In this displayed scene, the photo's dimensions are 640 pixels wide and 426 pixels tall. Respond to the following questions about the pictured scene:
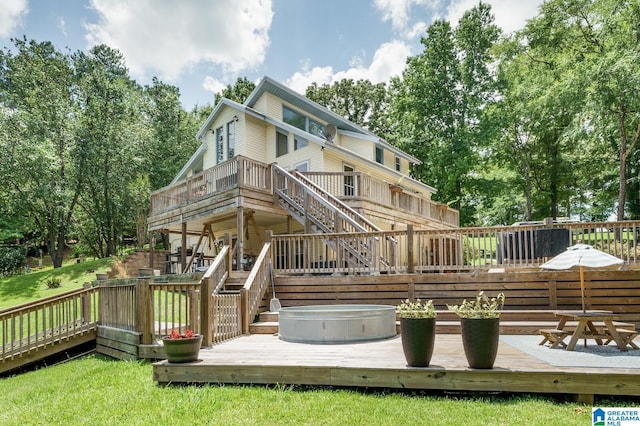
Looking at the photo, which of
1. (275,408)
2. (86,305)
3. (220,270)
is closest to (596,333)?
(275,408)

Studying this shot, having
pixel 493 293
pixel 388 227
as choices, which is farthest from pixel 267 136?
pixel 493 293

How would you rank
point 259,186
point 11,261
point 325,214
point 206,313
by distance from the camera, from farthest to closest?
point 11,261 → point 259,186 → point 325,214 → point 206,313

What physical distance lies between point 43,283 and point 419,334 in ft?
67.9

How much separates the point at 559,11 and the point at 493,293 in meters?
19.8

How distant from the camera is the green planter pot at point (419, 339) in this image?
465 cm

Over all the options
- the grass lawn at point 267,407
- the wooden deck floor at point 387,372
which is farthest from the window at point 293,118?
the grass lawn at point 267,407

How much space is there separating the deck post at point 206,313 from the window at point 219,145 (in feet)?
47.6

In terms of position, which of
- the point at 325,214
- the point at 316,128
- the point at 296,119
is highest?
the point at 296,119

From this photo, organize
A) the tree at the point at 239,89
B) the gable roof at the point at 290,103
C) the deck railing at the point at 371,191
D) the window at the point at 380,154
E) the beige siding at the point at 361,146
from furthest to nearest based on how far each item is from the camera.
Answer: the tree at the point at 239,89 < the window at the point at 380,154 < the beige siding at the point at 361,146 < the gable roof at the point at 290,103 < the deck railing at the point at 371,191

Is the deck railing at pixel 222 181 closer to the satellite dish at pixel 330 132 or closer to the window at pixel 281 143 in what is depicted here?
the window at pixel 281 143

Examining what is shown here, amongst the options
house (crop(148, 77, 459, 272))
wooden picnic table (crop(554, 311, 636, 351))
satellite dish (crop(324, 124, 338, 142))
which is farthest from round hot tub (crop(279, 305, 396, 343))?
satellite dish (crop(324, 124, 338, 142))

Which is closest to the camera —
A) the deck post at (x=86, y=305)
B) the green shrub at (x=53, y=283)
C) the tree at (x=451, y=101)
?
the deck post at (x=86, y=305)

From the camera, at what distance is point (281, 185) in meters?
14.8

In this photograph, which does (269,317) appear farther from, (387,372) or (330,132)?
(330,132)
